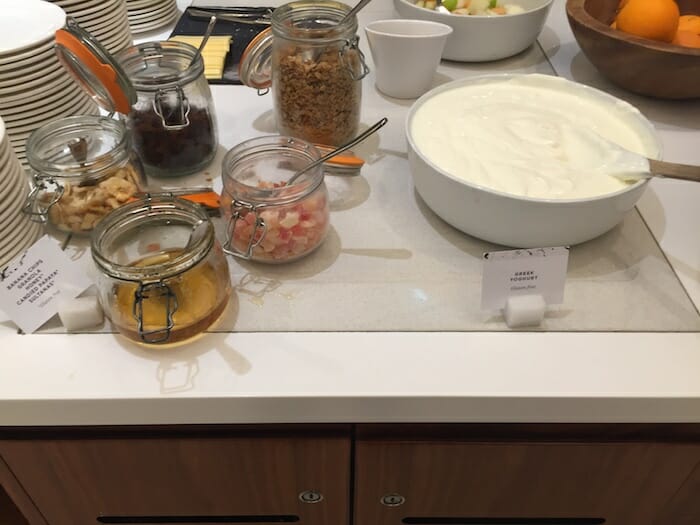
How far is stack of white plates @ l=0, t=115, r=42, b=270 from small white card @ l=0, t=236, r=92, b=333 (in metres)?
0.06

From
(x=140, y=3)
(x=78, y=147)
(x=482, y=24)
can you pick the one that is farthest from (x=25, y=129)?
(x=482, y=24)

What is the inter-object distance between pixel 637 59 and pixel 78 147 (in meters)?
0.79

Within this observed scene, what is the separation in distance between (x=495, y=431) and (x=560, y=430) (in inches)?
2.7

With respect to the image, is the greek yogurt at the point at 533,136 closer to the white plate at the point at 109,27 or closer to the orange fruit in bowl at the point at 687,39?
the orange fruit in bowl at the point at 687,39

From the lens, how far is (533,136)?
0.78m

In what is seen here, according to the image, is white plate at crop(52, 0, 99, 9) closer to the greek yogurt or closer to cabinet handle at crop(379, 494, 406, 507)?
the greek yogurt

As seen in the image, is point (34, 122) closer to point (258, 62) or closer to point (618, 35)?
point (258, 62)

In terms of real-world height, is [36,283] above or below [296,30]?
below

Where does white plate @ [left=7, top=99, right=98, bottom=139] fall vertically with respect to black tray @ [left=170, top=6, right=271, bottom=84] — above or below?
above

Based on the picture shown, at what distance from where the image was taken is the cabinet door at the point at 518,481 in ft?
2.20

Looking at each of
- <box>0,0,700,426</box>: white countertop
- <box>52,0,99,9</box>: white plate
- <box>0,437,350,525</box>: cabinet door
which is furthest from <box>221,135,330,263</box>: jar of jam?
<box>52,0,99,9</box>: white plate

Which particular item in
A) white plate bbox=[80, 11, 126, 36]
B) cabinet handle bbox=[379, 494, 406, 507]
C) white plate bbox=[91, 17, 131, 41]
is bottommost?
cabinet handle bbox=[379, 494, 406, 507]

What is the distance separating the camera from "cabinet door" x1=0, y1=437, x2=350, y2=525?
0.66 meters

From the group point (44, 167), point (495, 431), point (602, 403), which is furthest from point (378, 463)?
point (44, 167)
